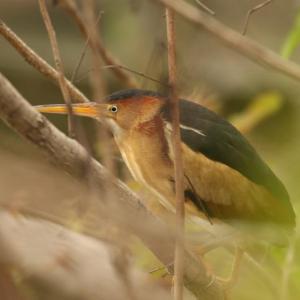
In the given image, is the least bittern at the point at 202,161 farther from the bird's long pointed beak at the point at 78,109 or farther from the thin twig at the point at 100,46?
the thin twig at the point at 100,46

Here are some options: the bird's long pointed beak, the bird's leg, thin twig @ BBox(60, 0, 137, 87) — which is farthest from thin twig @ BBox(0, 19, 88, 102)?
the bird's leg

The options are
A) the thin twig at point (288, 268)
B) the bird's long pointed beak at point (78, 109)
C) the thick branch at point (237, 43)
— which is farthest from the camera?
the bird's long pointed beak at point (78, 109)

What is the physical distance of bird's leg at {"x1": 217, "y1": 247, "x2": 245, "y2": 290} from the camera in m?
2.14

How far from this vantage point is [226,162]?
83.3 inches

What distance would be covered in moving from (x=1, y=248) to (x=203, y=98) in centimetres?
155

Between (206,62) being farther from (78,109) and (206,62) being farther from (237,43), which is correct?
(237,43)

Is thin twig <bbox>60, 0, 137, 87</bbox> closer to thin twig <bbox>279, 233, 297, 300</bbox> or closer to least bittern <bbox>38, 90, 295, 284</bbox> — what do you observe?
least bittern <bbox>38, 90, 295, 284</bbox>

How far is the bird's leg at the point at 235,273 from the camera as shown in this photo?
2.14 meters

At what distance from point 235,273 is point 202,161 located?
0.86 feet

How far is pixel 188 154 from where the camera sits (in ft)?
6.71

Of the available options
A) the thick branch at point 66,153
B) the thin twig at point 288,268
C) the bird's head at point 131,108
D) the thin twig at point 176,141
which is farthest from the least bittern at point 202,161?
the thin twig at point 176,141

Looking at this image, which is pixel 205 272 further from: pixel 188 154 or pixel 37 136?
pixel 37 136

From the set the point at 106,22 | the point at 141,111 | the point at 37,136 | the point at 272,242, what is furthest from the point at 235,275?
the point at 106,22

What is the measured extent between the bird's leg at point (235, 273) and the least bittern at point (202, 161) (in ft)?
0.25
